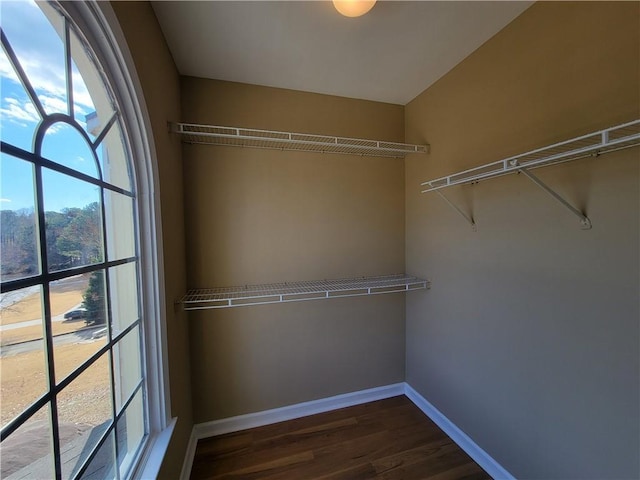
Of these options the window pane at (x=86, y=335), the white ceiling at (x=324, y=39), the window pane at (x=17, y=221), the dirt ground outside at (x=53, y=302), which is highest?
the white ceiling at (x=324, y=39)

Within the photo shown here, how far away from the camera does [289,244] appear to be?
1.90m

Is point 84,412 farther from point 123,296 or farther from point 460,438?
point 460,438

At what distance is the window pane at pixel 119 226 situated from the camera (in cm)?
95

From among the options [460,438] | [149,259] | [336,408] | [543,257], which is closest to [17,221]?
[149,259]

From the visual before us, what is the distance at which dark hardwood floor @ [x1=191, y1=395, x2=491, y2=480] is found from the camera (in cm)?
152

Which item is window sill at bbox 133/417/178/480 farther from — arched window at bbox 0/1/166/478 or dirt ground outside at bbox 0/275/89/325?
dirt ground outside at bbox 0/275/89/325

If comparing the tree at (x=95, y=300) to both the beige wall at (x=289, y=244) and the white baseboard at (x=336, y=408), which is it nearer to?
the beige wall at (x=289, y=244)

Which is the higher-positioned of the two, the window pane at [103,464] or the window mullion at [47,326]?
the window mullion at [47,326]

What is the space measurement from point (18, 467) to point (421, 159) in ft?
7.55

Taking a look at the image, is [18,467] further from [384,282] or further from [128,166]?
[384,282]

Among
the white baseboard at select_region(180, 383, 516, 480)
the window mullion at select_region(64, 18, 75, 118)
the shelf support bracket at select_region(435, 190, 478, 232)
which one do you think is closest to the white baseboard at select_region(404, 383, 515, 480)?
the white baseboard at select_region(180, 383, 516, 480)

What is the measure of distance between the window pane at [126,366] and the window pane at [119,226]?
343mm

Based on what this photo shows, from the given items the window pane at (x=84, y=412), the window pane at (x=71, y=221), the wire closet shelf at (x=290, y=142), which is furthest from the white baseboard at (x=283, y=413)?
the wire closet shelf at (x=290, y=142)

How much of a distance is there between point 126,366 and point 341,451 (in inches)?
55.1
